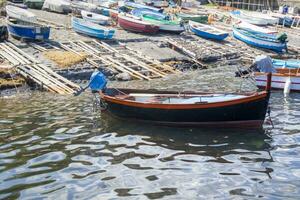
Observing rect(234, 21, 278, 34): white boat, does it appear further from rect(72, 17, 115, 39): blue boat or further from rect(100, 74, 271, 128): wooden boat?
rect(100, 74, 271, 128): wooden boat

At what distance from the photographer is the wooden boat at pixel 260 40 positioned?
4138 cm

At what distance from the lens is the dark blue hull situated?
116 ft

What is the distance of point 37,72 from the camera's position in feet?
94.5

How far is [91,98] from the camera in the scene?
25406mm

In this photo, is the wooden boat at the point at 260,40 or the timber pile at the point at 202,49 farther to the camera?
the wooden boat at the point at 260,40

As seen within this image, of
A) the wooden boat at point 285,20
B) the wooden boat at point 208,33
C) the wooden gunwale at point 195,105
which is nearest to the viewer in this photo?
the wooden gunwale at point 195,105

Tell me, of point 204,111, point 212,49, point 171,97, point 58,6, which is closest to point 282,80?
point 171,97

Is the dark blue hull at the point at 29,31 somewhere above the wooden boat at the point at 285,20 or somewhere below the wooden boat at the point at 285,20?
below

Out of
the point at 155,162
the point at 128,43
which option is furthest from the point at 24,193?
the point at 128,43

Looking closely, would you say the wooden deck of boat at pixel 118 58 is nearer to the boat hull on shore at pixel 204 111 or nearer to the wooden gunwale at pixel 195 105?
the wooden gunwale at pixel 195 105

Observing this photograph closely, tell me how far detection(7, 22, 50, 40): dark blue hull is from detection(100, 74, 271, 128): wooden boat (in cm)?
1657

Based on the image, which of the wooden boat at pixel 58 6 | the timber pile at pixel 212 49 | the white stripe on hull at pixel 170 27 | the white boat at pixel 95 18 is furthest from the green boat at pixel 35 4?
the timber pile at pixel 212 49

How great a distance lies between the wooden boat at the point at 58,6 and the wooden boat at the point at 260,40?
733 inches

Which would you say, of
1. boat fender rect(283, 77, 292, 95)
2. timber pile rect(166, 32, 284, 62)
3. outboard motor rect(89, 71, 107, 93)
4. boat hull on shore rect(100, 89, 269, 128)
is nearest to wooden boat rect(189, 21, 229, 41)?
timber pile rect(166, 32, 284, 62)
